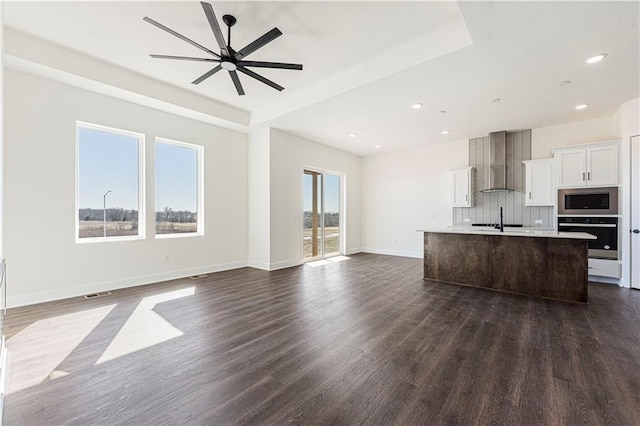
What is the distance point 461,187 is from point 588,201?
2319mm

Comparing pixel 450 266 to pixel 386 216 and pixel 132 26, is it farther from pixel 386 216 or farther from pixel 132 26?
pixel 132 26

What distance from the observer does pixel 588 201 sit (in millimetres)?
5004

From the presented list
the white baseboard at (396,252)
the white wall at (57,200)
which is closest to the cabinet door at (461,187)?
the white baseboard at (396,252)

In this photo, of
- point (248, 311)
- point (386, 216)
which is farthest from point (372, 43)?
point (386, 216)

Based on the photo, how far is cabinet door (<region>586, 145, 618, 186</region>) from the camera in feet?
15.7

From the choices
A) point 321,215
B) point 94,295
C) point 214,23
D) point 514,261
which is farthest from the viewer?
point 321,215

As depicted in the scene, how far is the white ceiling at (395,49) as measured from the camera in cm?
280

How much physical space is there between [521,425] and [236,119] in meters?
5.99

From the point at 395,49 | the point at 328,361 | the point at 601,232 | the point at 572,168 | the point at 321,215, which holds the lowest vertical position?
the point at 328,361

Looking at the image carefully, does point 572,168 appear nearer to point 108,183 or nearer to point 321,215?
point 321,215

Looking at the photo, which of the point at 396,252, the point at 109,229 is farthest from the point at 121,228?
the point at 396,252

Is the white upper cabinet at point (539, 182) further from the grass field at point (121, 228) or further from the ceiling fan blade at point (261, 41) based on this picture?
the grass field at point (121, 228)

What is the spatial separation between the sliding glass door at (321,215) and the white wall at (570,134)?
487cm

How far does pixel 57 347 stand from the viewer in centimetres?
253
